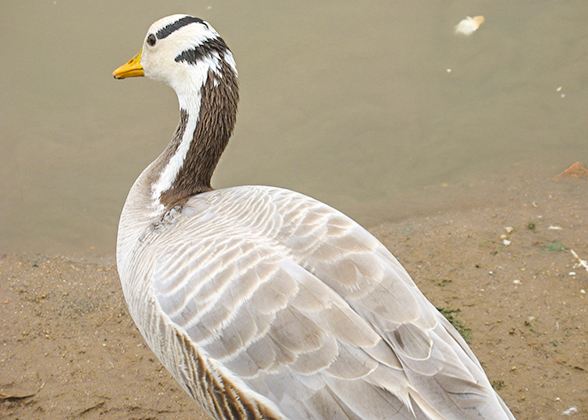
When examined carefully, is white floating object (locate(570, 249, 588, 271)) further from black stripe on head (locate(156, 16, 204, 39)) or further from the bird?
black stripe on head (locate(156, 16, 204, 39))

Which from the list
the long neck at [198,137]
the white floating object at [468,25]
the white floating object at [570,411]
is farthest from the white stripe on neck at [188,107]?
the white floating object at [468,25]

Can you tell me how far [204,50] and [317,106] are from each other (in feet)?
9.27

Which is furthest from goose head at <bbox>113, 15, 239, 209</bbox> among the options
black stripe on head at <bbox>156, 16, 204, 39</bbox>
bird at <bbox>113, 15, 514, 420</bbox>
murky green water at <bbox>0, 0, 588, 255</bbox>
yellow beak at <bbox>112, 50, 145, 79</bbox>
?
murky green water at <bbox>0, 0, 588, 255</bbox>

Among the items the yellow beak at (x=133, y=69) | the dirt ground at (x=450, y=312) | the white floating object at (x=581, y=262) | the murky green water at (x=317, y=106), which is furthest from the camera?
the murky green water at (x=317, y=106)

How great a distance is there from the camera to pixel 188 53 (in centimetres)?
310

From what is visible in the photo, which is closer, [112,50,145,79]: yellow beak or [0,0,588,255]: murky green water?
[112,50,145,79]: yellow beak

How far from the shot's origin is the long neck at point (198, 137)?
10.2 ft

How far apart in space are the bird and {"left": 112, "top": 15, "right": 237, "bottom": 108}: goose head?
27.3 inches

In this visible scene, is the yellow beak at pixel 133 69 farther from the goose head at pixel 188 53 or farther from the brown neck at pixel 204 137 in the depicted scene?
the brown neck at pixel 204 137

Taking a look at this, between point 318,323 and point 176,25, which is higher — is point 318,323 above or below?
below

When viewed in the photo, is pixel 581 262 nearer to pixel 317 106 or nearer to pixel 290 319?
pixel 290 319

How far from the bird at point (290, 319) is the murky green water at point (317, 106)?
7.26 feet

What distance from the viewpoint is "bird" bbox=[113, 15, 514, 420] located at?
208 centimetres

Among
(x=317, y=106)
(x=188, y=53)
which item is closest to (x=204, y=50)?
(x=188, y=53)
